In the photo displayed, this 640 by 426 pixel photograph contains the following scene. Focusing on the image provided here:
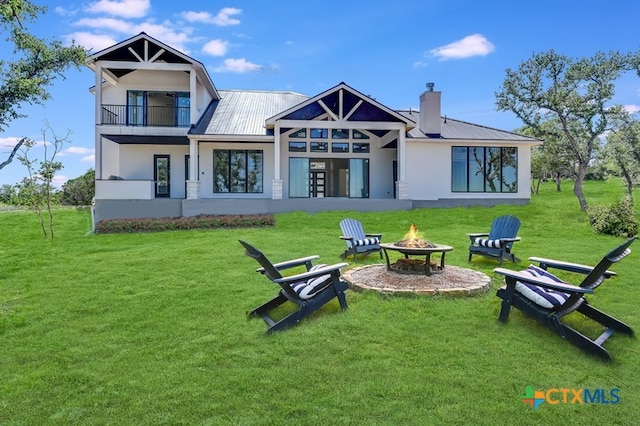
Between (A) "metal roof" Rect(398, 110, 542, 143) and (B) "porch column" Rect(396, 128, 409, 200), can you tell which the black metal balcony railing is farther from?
(A) "metal roof" Rect(398, 110, 542, 143)

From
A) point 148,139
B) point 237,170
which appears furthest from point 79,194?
point 237,170

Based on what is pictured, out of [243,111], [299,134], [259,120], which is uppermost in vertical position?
[243,111]

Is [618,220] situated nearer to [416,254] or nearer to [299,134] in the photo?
[416,254]

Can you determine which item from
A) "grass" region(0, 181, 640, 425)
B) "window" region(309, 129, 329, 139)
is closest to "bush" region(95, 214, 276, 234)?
"window" region(309, 129, 329, 139)

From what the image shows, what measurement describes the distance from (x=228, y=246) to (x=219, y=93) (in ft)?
57.2

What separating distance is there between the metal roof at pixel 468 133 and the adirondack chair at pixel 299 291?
626 inches

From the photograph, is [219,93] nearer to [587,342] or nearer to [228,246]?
[228,246]

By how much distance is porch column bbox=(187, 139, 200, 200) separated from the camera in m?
18.1

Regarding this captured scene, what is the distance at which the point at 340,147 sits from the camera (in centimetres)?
2083

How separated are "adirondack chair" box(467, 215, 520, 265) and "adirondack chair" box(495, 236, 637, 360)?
3278 mm

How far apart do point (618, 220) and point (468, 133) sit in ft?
31.1

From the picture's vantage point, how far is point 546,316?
453cm

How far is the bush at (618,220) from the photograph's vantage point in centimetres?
1249

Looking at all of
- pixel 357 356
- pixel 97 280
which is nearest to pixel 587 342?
pixel 357 356
